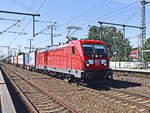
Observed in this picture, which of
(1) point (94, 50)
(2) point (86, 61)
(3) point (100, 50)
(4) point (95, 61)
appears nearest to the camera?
(2) point (86, 61)

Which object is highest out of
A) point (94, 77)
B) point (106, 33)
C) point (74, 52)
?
point (106, 33)

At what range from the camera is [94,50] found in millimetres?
13711

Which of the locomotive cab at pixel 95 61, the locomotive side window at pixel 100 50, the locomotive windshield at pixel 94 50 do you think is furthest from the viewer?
the locomotive side window at pixel 100 50

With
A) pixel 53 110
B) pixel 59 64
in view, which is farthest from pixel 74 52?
pixel 53 110

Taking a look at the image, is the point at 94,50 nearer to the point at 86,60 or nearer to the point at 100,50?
the point at 100,50

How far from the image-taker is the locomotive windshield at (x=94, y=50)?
13.3 metres

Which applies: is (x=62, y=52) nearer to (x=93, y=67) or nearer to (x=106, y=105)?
(x=93, y=67)

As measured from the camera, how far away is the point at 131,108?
808 centimetres

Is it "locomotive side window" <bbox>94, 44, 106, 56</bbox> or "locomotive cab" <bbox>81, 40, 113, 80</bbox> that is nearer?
"locomotive cab" <bbox>81, 40, 113, 80</bbox>

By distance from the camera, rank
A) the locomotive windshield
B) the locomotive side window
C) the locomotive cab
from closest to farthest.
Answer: the locomotive cab → the locomotive windshield → the locomotive side window

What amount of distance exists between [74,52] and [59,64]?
3.54m

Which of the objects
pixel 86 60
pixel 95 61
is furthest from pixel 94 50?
pixel 86 60

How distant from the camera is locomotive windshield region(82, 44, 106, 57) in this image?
13281mm

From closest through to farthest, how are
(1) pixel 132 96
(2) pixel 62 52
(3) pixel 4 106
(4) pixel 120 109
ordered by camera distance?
(3) pixel 4 106, (4) pixel 120 109, (1) pixel 132 96, (2) pixel 62 52
